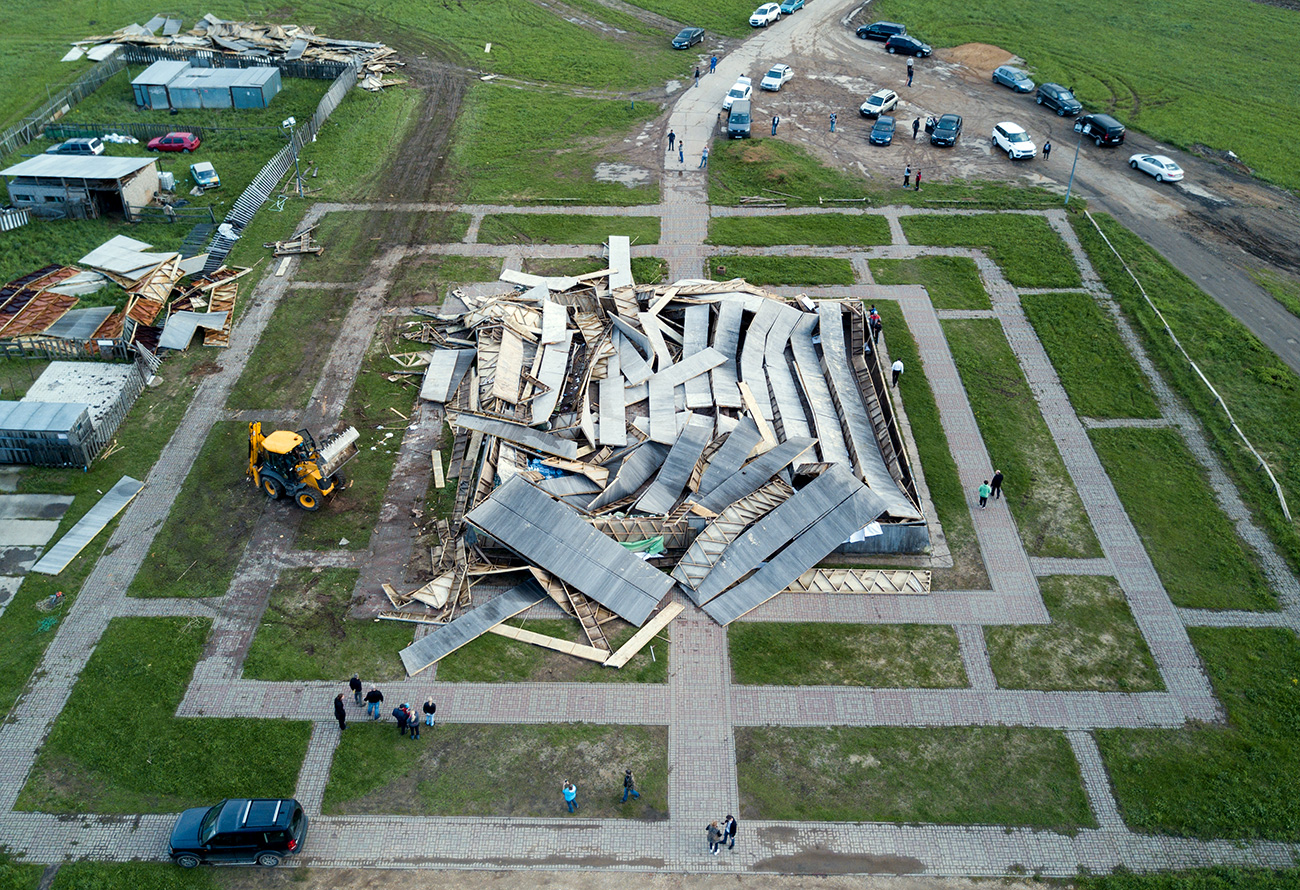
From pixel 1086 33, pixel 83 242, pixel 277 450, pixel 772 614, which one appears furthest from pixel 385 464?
pixel 1086 33

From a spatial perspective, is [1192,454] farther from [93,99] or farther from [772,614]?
[93,99]

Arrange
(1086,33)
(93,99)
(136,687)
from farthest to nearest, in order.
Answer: (1086,33) → (93,99) → (136,687)

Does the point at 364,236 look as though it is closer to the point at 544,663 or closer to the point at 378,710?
the point at 544,663

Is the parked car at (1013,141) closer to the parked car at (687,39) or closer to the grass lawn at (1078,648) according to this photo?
the parked car at (687,39)

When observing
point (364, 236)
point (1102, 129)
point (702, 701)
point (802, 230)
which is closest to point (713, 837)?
point (702, 701)

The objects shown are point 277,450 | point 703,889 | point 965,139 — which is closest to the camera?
point 703,889

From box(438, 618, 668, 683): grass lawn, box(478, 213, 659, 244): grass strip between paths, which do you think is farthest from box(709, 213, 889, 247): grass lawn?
box(438, 618, 668, 683): grass lawn

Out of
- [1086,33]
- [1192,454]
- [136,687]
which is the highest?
[1086,33]
